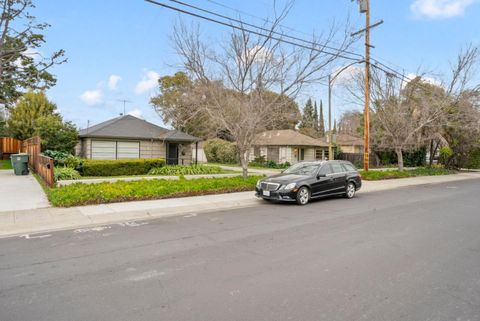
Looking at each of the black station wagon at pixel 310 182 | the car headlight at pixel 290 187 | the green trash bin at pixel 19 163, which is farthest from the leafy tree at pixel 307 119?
the green trash bin at pixel 19 163

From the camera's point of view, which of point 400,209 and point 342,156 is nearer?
point 400,209

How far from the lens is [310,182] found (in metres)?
10.4

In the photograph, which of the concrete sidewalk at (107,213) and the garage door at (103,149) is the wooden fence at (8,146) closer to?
the garage door at (103,149)

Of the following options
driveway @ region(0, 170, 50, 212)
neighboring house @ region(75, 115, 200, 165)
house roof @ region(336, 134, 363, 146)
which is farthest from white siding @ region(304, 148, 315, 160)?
driveway @ region(0, 170, 50, 212)

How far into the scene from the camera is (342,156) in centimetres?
3319

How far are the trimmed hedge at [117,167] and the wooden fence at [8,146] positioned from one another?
60.3 feet

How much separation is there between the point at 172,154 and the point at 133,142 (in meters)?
3.40

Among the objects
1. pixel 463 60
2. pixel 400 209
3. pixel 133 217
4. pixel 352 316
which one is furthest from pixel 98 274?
pixel 463 60

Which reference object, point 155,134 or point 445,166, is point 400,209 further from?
point 445,166

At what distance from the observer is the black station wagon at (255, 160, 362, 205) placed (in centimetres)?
1002

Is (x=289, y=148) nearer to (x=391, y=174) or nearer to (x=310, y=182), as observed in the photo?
(x=391, y=174)

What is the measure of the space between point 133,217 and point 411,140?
67.2ft

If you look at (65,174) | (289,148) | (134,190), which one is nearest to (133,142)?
(65,174)

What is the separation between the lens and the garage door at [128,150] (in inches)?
873
